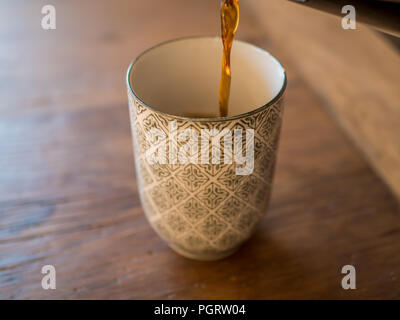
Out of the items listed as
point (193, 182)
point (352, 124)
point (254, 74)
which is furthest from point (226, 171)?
point (352, 124)

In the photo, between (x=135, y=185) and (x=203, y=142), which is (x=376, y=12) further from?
(x=135, y=185)

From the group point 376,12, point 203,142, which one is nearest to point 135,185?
point 203,142

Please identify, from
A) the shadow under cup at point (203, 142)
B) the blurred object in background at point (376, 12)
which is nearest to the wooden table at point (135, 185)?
the shadow under cup at point (203, 142)

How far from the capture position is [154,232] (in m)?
0.55

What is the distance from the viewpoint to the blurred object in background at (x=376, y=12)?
0.30m

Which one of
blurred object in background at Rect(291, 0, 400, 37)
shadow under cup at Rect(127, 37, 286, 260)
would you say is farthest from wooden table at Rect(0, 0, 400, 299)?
blurred object in background at Rect(291, 0, 400, 37)

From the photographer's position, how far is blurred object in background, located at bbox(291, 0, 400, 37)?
0.30 metres

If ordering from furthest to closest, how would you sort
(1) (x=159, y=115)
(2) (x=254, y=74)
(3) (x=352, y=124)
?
(3) (x=352, y=124), (2) (x=254, y=74), (1) (x=159, y=115)

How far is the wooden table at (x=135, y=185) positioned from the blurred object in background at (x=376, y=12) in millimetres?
296

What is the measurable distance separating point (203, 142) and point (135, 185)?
0.25m

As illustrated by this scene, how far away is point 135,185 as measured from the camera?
608 mm

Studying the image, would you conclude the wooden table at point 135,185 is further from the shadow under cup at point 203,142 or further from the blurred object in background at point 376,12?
the blurred object in background at point 376,12

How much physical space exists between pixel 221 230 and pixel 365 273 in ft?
0.59
